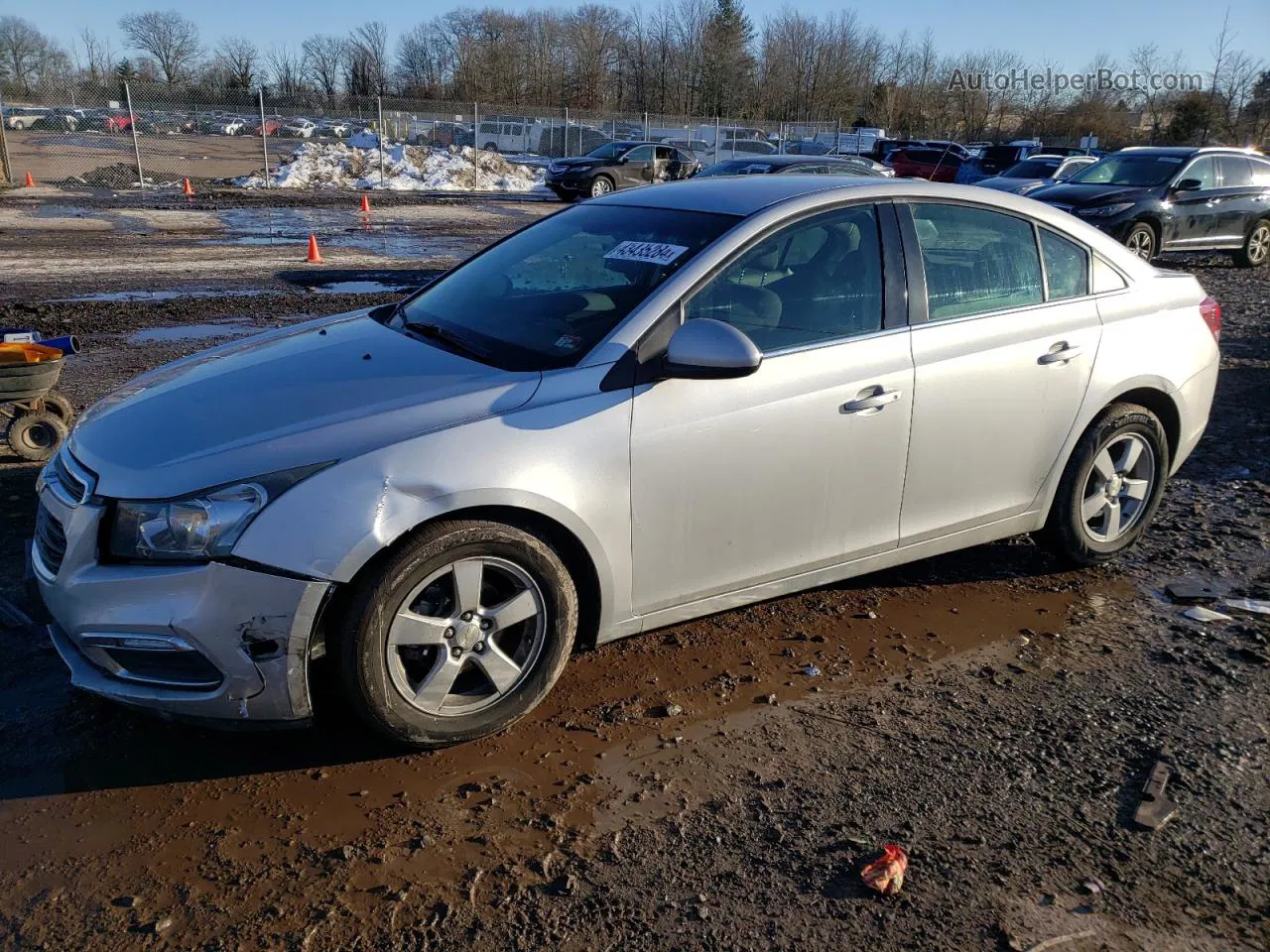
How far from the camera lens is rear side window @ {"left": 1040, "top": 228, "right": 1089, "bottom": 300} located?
447 centimetres

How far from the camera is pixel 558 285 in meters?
4.01

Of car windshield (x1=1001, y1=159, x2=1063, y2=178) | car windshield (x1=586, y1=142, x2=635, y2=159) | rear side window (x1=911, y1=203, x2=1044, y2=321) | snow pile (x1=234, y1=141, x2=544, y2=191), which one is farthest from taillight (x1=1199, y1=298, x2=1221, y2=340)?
snow pile (x1=234, y1=141, x2=544, y2=191)

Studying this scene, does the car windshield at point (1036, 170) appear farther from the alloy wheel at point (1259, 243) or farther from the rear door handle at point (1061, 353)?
the rear door handle at point (1061, 353)

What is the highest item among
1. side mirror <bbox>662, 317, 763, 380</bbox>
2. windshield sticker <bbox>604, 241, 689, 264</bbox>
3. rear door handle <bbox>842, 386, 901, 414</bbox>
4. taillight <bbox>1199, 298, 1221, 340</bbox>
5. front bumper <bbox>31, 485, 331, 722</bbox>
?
windshield sticker <bbox>604, 241, 689, 264</bbox>

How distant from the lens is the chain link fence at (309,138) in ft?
97.4

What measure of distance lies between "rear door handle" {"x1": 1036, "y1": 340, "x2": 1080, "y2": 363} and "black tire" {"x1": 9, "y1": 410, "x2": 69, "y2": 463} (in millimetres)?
5250

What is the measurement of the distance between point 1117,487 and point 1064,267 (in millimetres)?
1091

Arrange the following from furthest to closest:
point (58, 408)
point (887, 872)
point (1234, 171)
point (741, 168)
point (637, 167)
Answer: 1. point (637, 167)
2. point (741, 168)
3. point (1234, 171)
4. point (58, 408)
5. point (887, 872)

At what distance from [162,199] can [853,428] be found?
80.7ft

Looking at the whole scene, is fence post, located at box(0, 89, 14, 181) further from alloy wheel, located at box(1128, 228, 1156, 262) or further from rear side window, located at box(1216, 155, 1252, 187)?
rear side window, located at box(1216, 155, 1252, 187)

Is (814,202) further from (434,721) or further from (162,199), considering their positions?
(162,199)

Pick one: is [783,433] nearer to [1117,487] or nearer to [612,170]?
[1117,487]

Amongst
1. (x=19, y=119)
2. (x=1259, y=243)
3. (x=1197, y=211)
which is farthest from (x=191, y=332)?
(x=19, y=119)

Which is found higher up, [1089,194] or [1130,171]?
[1130,171]
